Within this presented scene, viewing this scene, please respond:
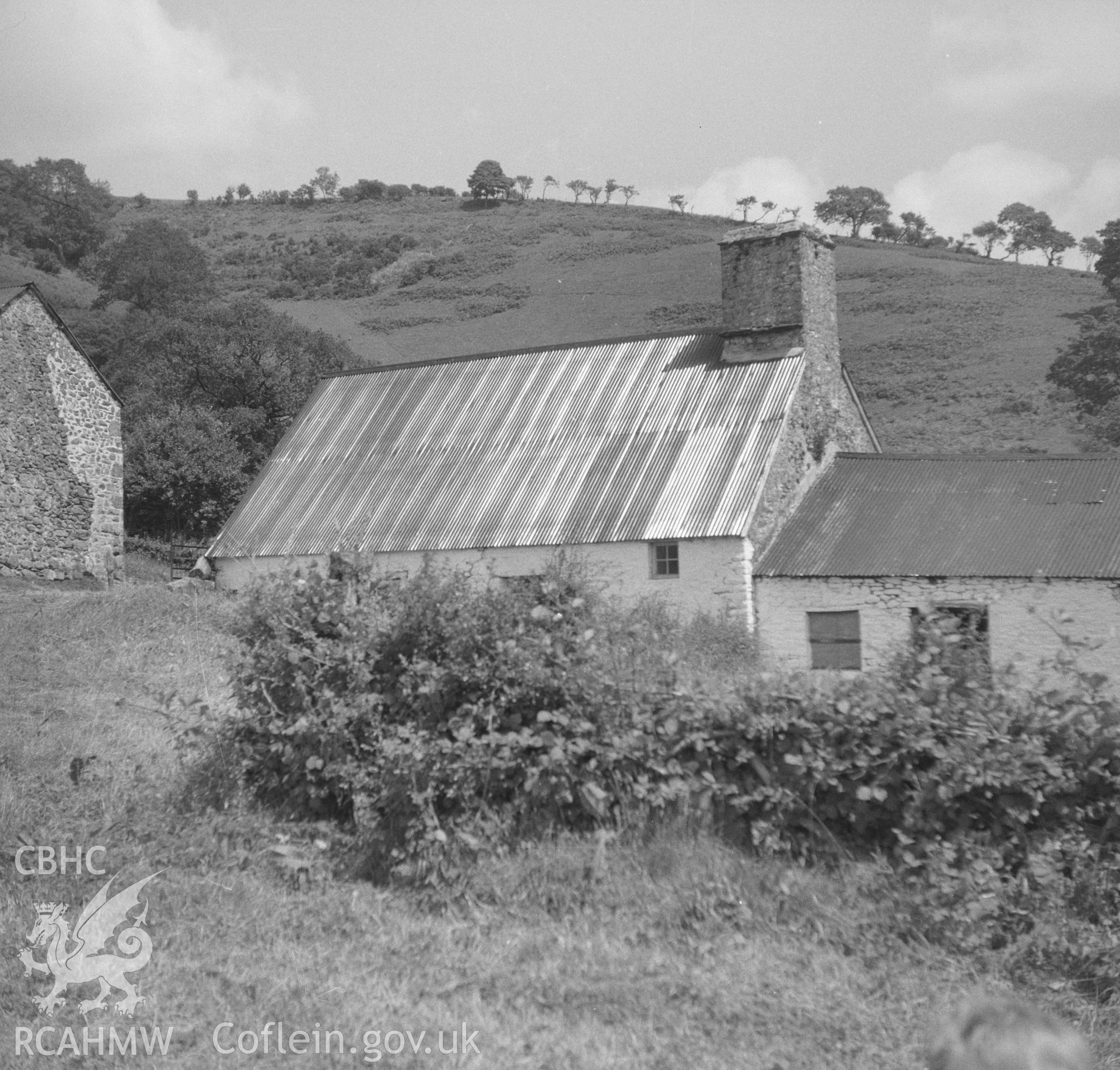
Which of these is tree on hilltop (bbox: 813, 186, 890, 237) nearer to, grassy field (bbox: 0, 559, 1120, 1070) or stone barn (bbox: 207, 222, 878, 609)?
stone barn (bbox: 207, 222, 878, 609)

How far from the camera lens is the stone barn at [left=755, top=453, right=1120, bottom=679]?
16781mm

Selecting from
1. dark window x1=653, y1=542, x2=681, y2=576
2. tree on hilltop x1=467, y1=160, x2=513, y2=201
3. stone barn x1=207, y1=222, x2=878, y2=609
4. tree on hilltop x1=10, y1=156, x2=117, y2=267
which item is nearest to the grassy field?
stone barn x1=207, y1=222, x2=878, y2=609

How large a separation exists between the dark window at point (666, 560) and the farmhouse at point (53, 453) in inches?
528

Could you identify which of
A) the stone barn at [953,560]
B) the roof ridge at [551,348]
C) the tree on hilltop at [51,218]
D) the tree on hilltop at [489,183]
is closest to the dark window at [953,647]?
the stone barn at [953,560]

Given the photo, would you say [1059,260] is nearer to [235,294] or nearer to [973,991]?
[235,294]

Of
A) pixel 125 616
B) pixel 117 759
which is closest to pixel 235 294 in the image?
pixel 125 616

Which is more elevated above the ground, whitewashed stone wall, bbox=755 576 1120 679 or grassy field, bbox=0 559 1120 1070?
whitewashed stone wall, bbox=755 576 1120 679

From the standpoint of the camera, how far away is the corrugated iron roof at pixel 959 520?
1745 cm

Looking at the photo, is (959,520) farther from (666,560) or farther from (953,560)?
(666,560)

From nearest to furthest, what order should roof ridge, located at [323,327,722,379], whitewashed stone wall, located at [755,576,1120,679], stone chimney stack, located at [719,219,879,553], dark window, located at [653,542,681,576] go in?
whitewashed stone wall, located at [755,576,1120,679] < dark window, located at [653,542,681,576] < stone chimney stack, located at [719,219,879,553] < roof ridge, located at [323,327,722,379]

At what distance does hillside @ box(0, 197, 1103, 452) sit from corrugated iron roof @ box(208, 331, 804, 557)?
2245 cm

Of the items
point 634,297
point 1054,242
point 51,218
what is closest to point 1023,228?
point 1054,242

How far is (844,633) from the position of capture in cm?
1841

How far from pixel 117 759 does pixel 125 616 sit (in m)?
7.14
